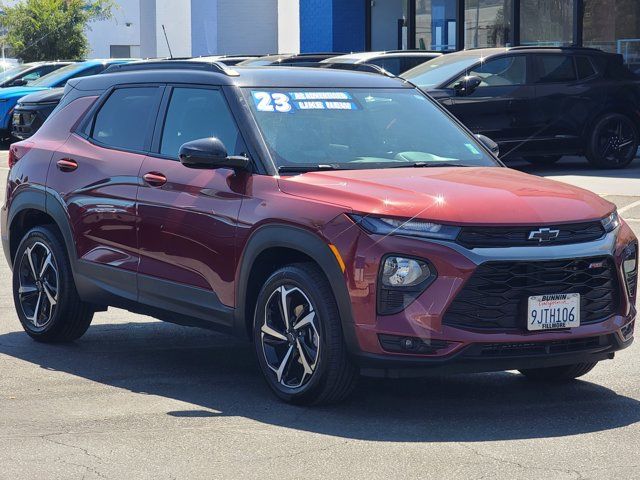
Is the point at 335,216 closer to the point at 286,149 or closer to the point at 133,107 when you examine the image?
the point at 286,149

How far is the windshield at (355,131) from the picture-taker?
22.2ft

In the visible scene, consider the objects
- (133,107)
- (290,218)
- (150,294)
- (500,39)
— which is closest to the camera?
(290,218)

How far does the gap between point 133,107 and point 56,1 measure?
36.6 m

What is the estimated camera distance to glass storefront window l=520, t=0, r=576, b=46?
25.0 meters

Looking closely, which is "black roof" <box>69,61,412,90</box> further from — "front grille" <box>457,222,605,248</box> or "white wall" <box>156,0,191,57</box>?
"white wall" <box>156,0,191,57</box>

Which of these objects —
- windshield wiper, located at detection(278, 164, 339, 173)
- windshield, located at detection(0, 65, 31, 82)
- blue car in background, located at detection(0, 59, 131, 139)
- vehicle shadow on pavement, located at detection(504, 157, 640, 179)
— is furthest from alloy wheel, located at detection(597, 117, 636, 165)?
windshield, located at detection(0, 65, 31, 82)

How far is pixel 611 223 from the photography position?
6.25 meters

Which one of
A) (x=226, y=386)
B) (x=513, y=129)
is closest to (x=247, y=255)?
(x=226, y=386)

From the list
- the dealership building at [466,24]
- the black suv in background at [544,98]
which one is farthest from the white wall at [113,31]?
the black suv in background at [544,98]

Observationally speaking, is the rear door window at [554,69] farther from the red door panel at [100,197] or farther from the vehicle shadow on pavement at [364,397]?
the red door panel at [100,197]

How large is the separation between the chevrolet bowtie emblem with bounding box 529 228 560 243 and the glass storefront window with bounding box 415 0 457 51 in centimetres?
2224

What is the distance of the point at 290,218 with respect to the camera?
6.18 m

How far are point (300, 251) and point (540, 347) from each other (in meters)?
1.23

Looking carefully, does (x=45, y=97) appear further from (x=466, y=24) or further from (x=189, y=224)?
(x=189, y=224)
